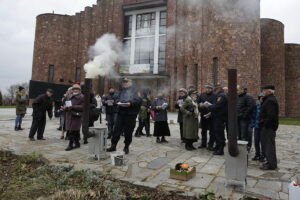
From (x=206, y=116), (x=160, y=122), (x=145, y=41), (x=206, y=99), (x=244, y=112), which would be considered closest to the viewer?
(x=244, y=112)

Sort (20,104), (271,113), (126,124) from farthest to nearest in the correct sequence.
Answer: (20,104), (126,124), (271,113)

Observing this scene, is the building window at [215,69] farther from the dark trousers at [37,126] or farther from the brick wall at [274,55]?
the dark trousers at [37,126]


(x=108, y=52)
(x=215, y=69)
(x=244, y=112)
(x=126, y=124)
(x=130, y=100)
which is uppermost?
(x=108, y=52)

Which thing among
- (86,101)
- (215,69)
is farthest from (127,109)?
(215,69)

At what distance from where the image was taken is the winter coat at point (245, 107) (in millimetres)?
5438

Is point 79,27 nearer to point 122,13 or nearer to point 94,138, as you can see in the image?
point 122,13

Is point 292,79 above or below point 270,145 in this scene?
above

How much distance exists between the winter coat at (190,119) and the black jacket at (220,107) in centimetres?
54

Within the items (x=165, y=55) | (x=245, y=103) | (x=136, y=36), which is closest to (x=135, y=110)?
(x=245, y=103)

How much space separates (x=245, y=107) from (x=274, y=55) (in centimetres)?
1972

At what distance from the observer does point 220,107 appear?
5504mm

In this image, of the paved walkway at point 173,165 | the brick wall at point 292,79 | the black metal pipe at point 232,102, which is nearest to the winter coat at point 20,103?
the paved walkway at point 173,165

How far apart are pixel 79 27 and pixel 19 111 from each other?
21.8 meters

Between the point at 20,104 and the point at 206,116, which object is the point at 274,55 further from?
the point at 20,104
